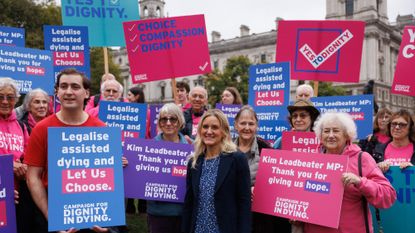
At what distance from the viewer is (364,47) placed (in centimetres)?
5872

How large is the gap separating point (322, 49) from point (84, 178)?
444 cm

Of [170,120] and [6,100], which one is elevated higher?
[6,100]

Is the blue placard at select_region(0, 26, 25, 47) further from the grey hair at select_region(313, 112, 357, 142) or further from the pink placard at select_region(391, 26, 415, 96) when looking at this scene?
the pink placard at select_region(391, 26, 415, 96)

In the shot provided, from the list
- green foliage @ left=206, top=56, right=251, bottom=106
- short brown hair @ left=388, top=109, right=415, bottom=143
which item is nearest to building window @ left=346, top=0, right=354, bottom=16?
green foliage @ left=206, top=56, right=251, bottom=106

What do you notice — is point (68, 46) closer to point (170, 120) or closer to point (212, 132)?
point (170, 120)

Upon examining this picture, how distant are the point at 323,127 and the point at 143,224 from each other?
157 inches

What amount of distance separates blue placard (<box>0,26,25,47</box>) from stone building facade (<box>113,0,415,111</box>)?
53267 mm

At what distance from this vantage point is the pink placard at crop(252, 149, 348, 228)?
131 inches

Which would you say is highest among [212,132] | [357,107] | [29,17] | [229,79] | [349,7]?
[349,7]

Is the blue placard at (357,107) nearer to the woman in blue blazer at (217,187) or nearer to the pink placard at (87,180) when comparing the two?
the woman in blue blazer at (217,187)

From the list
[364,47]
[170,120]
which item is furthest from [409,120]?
[364,47]

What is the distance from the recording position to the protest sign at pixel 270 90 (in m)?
6.40

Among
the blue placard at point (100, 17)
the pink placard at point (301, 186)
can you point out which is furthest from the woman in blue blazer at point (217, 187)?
the blue placard at point (100, 17)

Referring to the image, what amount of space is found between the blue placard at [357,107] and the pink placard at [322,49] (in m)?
0.46
